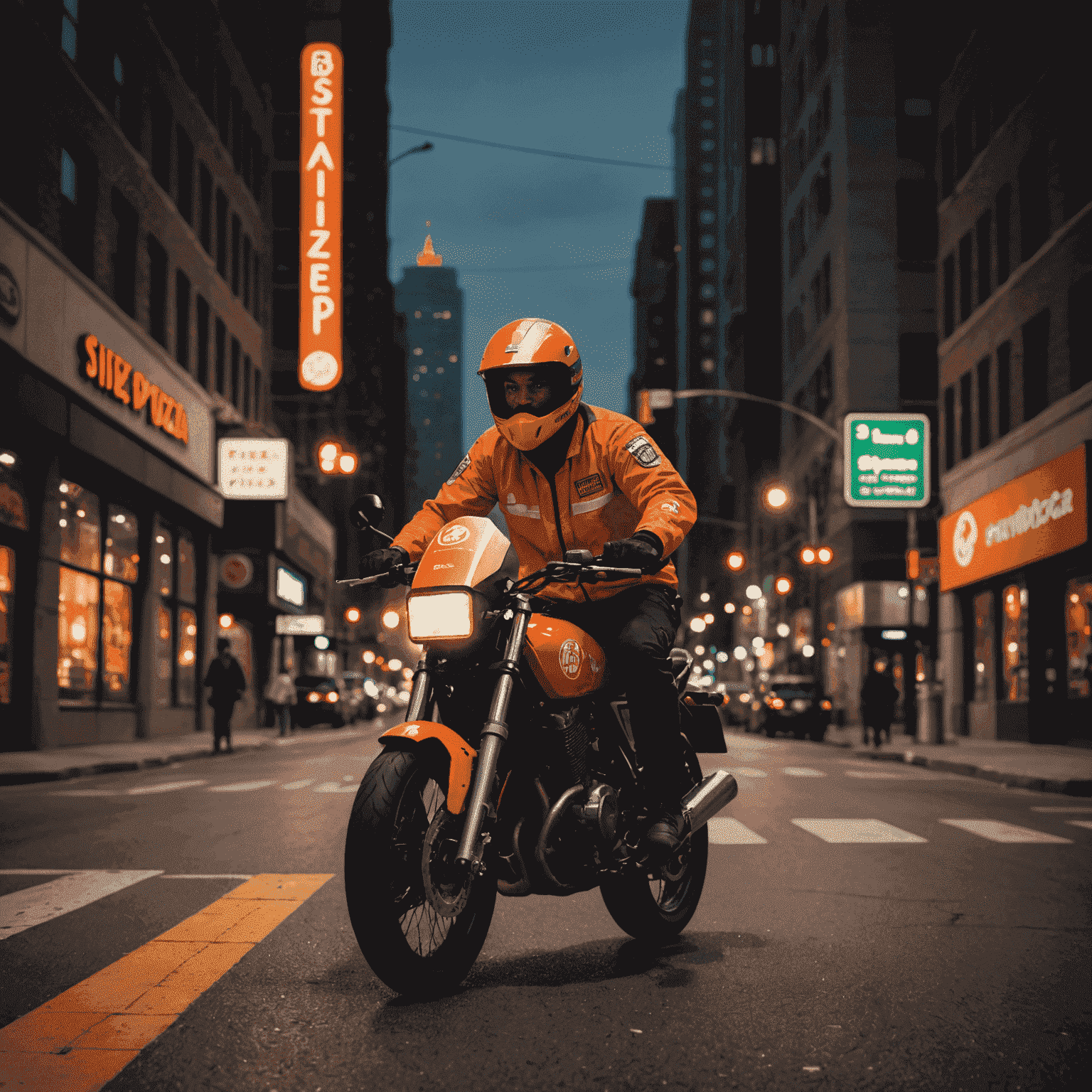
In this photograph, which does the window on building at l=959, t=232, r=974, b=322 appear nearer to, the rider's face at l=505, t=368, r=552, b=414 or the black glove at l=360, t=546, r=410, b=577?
the rider's face at l=505, t=368, r=552, b=414

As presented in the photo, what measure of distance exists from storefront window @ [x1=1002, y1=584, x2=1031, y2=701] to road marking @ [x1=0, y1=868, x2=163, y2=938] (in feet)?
76.4

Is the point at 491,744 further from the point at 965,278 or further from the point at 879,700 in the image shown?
the point at 965,278

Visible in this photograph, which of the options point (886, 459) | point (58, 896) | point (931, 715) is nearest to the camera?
point (58, 896)

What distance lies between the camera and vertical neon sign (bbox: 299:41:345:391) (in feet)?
124

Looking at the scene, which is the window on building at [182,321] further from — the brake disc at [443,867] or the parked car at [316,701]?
the brake disc at [443,867]

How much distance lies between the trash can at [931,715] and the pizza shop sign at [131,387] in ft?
52.6

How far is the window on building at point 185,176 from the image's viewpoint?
31422 millimetres

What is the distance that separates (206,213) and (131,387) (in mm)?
9960

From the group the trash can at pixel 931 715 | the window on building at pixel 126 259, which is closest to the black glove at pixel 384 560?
the window on building at pixel 126 259

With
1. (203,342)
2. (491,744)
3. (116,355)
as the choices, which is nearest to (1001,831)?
(491,744)

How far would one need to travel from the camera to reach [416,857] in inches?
169

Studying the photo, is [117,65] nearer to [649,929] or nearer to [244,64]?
[244,64]

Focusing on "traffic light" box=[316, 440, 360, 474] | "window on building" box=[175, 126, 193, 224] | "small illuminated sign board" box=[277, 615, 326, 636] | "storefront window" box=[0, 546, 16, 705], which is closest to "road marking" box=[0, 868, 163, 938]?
"storefront window" box=[0, 546, 16, 705]

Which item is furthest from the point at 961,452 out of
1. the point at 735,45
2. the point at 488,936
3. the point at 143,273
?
the point at 735,45
